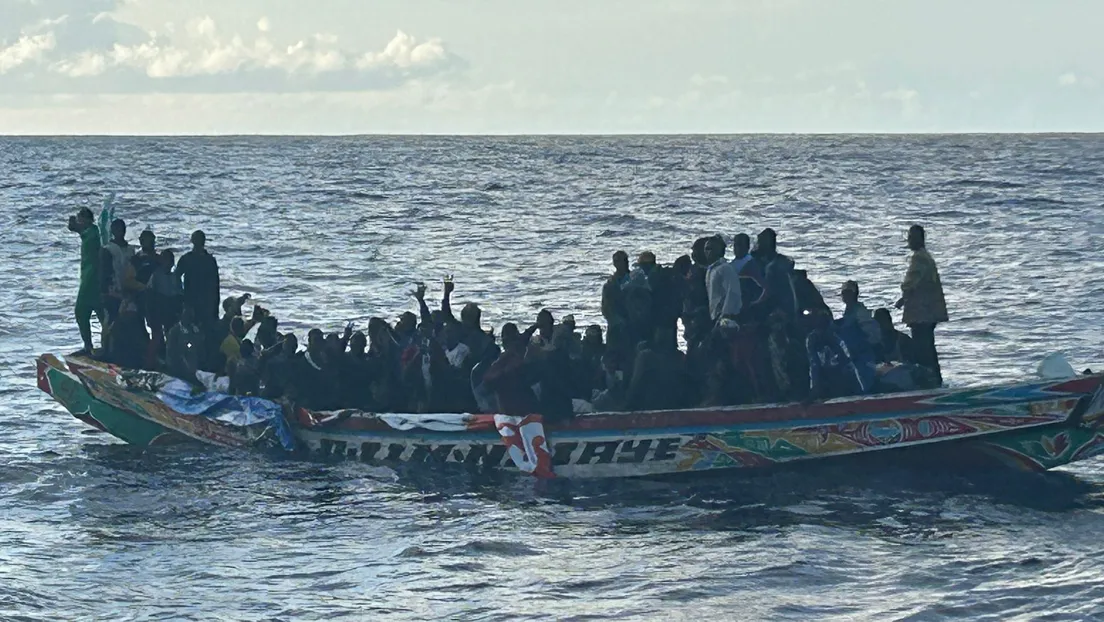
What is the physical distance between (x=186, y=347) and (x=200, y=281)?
2.67ft

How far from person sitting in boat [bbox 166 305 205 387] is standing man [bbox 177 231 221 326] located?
0.14 meters

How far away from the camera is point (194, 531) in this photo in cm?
1670

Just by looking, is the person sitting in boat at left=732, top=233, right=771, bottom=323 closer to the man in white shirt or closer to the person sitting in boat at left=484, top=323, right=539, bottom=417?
the man in white shirt

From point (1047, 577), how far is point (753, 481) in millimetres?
3774

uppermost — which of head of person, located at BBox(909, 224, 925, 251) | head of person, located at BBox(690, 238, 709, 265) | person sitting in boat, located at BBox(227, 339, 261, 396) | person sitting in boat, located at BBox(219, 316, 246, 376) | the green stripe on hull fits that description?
head of person, located at BBox(909, 224, 925, 251)

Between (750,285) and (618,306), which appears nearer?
(750,285)

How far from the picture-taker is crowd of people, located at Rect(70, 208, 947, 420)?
16656mm

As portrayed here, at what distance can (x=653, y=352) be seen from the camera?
17.0m

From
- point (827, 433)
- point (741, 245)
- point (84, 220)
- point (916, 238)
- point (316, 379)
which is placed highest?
point (916, 238)

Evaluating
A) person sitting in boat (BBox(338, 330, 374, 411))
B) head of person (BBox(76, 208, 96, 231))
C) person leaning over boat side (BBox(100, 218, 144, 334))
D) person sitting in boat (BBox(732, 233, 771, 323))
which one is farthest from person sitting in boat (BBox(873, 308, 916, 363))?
head of person (BBox(76, 208, 96, 231))

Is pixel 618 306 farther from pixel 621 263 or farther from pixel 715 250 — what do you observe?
pixel 715 250

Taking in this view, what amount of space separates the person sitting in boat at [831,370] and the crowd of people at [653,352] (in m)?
0.01

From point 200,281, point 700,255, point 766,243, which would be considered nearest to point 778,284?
point 766,243

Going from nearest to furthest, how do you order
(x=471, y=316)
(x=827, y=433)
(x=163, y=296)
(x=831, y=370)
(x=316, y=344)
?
(x=827, y=433)
(x=831, y=370)
(x=471, y=316)
(x=316, y=344)
(x=163, y=296)
